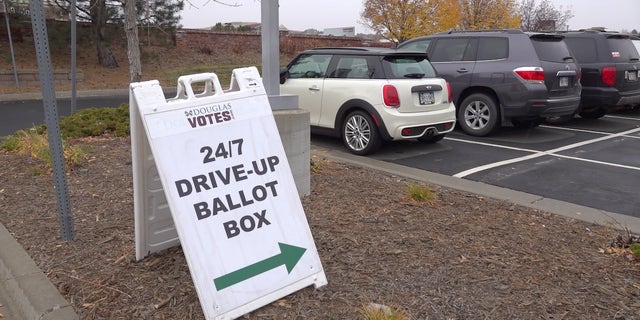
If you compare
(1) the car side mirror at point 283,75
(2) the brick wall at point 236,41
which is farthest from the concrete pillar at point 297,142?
(2) the brick wall at point 236,41

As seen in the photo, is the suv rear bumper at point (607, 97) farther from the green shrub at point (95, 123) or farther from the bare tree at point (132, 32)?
the green shrub at point (95, 123)

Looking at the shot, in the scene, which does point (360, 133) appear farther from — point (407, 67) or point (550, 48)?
point (550, 48)

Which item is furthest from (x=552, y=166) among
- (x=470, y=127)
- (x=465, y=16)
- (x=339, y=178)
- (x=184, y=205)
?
(x=465, y=16)

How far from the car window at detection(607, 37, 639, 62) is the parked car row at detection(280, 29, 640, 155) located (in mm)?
22

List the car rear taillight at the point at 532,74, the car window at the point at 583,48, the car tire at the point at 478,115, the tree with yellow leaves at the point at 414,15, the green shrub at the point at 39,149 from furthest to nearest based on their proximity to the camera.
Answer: the tree with yellow leaves at the point at 414,15
the car window at the point at 583,48
the car tire at the point at 478,115
the car rear taillight at the point at 532,74
the green shrub at the point at 39,149

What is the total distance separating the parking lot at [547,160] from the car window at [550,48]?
1.40 m

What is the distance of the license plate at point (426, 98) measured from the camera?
695cm

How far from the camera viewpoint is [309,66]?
7.86 metres

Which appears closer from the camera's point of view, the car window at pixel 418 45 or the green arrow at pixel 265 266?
the green arrow at pixel 265 266

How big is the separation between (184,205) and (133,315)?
69 centimetres

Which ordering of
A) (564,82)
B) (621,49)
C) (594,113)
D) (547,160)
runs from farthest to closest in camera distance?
(594,113)
(621,49)
(564,82)
(547,160)

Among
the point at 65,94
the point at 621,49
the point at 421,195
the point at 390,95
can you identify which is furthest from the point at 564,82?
the point at 65,94

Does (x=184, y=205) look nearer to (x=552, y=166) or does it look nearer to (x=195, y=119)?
(x=195, y=119)

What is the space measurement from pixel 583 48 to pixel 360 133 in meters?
6.30
